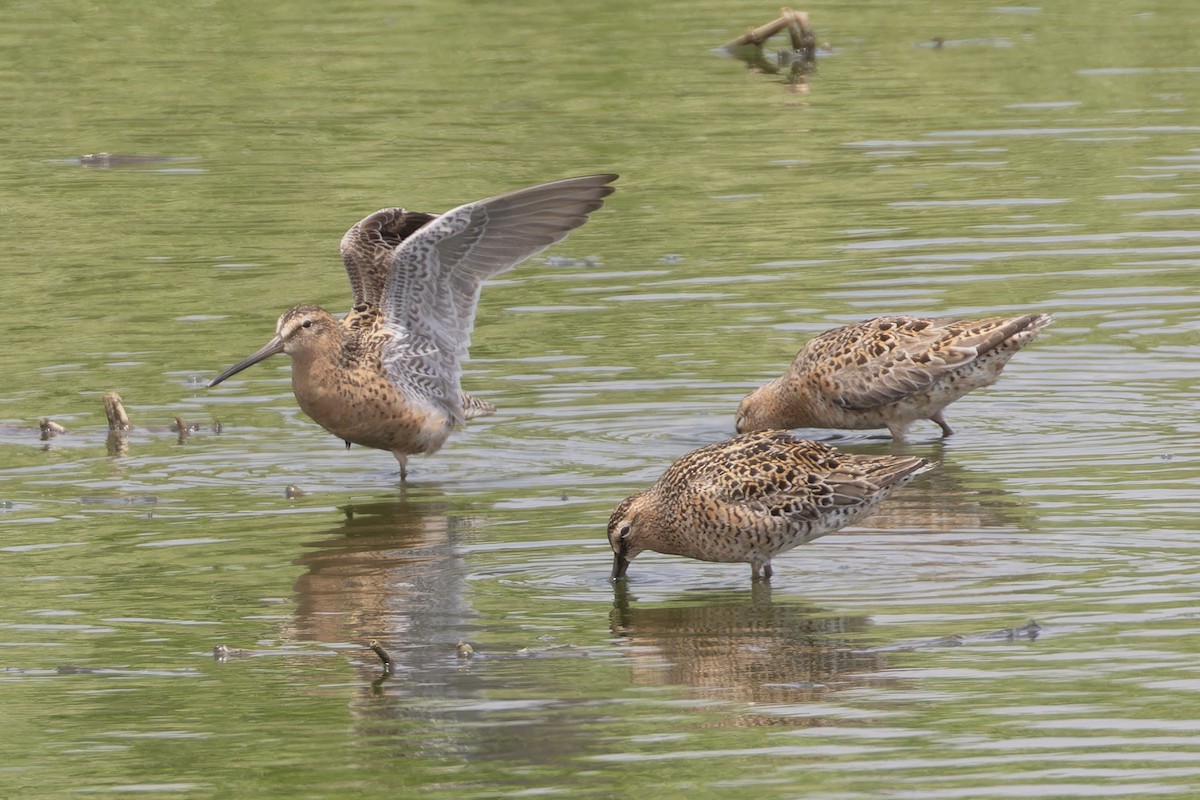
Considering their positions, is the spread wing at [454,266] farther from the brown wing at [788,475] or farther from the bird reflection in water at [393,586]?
the brown wing at [788,475]

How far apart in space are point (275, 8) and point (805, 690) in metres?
20.1

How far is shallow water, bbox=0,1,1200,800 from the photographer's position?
7809 millimetres

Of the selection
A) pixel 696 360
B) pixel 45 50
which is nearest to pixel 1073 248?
pixel 696 360

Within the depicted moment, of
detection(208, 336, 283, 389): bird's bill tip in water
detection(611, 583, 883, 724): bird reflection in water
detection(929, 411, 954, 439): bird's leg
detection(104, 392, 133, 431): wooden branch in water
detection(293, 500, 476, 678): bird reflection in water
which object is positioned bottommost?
detection(293, 500, 476, 678): bird reflection in water

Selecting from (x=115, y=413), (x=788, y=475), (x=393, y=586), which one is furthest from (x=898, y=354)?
(x=115, y=413)

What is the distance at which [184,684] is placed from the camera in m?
8.55

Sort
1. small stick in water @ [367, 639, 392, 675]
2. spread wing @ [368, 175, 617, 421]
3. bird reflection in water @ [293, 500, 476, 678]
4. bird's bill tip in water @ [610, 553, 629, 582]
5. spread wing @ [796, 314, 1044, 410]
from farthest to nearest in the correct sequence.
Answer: spread wing @ [796, 314, 1044, 410]
spread wing @ [368, 175, 617, 421]
bird's bill tip in water @ [610, 553, 629, 582]
bird reflection in water @ [293, 500, 476, 678]
small stick in water @ [367, 639, 392, 675]

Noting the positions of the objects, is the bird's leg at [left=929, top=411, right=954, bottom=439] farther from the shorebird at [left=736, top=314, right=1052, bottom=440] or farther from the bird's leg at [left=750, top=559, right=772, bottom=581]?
the bird's leg at [left=750, top=559, right=772, bottom=581]

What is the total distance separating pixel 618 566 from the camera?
393 inches

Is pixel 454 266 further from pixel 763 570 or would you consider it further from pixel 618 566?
pixel 763 570

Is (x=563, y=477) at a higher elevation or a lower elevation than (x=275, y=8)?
lower

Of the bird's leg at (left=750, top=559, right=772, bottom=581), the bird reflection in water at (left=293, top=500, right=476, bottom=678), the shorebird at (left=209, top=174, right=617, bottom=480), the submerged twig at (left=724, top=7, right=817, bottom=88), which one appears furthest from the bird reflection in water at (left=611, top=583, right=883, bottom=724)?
the submerged twig at (left=724, top=7, right=817, bottom=88)

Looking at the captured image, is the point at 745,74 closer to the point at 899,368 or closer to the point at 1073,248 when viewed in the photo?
the point at 1073,248

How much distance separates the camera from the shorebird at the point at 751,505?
9.84 meters
